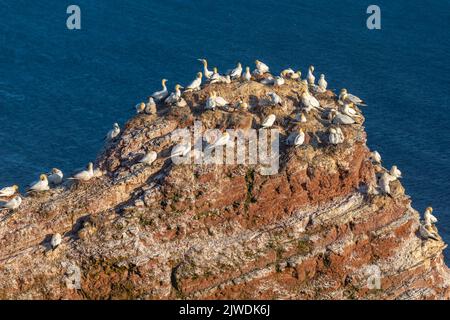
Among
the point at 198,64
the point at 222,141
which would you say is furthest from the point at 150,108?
the point at 198,64

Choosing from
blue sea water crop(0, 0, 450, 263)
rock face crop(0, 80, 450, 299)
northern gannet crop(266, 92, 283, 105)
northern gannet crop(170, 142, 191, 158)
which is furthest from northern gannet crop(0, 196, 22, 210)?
blue sea water crop(0, 0, 450, 263)

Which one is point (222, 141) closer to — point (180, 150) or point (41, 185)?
point (180, 150)

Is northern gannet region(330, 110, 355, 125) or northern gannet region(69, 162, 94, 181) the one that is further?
northern gannet region(330, 110, 355, 125)

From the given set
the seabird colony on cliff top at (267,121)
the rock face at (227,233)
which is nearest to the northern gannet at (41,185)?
the seabird colony on cliff top at (267,121)

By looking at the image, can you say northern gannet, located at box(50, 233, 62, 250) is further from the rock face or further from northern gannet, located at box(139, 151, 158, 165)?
northern gannet, located at box(139, 151, 158, 165)

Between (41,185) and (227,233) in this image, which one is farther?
(41,185)

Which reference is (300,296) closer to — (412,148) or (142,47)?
(412,148)

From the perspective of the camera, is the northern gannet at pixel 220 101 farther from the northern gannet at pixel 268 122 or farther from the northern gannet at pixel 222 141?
the northern gannet at pixel 268 122
